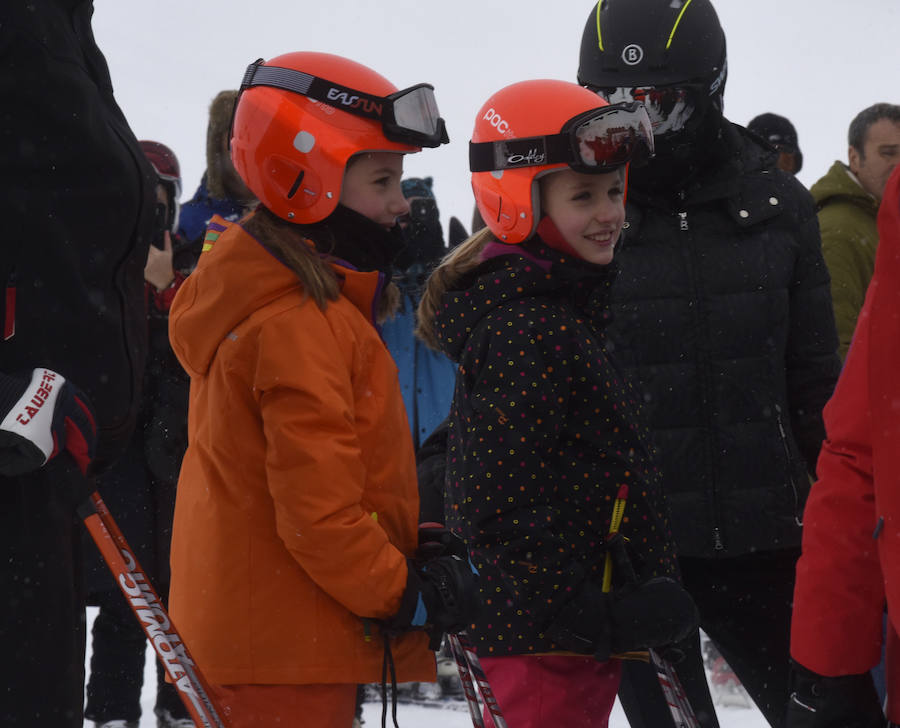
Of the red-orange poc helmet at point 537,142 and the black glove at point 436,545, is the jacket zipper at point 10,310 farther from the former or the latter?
the red-orange poc helmet at point 537,142

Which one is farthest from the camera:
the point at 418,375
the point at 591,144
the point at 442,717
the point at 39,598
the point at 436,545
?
the point at 418,375

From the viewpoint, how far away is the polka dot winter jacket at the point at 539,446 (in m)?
2.76

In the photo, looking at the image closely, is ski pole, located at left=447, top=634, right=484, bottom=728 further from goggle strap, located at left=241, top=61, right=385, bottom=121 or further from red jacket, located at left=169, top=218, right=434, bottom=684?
goggle strap, located at left=241, top=61, right=385, bottom=121

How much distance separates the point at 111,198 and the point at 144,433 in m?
2.39

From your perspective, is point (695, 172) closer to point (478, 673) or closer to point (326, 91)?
point (326, 91)

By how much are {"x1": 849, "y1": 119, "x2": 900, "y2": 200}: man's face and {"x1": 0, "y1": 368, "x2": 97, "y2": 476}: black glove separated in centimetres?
441

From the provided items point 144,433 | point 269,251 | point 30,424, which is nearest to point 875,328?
point 269,251

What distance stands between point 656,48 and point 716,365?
3.06ft

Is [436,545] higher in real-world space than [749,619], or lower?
higher

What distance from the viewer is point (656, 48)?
3578 mm

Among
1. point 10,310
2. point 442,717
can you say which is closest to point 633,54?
point 10,310

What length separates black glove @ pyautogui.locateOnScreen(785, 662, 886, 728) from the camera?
2.03 m

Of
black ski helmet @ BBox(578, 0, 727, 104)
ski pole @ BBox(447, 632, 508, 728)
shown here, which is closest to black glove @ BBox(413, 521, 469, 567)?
ski pole @ BBox(447, 632, 508, 728)

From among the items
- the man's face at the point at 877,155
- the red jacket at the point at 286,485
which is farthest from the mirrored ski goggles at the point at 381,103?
the man's face at the point at 877,155
